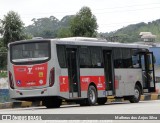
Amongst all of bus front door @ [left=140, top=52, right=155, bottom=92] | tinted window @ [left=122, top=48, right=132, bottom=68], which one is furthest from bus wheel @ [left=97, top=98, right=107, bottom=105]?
bus front door @ [left=140, top=52, right=155, bottom=92]

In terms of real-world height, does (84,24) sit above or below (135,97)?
above

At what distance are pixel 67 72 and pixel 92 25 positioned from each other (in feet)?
119

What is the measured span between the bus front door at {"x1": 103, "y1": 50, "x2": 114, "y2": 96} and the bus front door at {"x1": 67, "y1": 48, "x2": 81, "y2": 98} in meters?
2.74

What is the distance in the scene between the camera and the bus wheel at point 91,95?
92.5 feet

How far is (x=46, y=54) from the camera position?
26.2m

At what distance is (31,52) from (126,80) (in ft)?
23.4

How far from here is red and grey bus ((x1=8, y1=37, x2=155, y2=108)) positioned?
2619 centimetres

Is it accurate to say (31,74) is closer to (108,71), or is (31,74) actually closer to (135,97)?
(108,71)

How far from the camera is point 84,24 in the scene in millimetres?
62969

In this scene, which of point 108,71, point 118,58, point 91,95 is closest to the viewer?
point 91,95

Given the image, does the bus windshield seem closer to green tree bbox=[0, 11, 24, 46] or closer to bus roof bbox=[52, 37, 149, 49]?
bus roof bbox=[52, 37, 149, 49]

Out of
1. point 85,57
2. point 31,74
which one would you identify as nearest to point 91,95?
point 85,57

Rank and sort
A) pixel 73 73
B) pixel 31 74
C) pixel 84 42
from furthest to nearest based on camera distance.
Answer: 1. pixel 84 42
2. pixel 73 73
3. pixel 31 74

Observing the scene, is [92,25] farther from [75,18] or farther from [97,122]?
[97,122]
